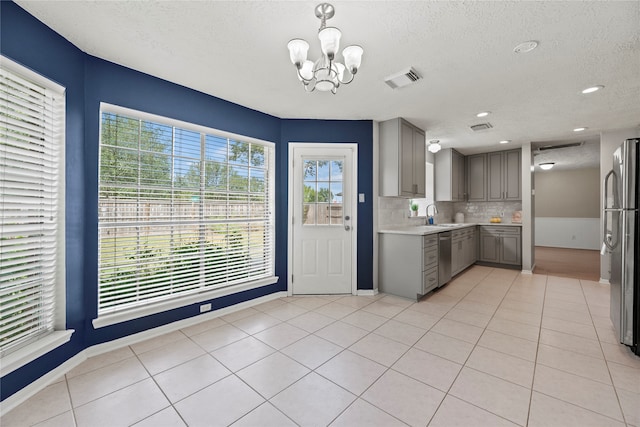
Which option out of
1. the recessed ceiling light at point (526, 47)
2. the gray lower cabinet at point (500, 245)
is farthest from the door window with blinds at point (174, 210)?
the gray lower cabinet at point (500, 245)

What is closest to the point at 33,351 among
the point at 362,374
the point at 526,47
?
the point at 362,374

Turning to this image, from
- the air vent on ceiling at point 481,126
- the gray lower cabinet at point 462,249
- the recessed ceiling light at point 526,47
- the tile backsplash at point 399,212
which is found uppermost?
the air vent on ceiling at point 481,126

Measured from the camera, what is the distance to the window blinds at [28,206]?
1.71m

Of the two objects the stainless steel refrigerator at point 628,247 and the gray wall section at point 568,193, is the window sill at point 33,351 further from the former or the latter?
the gray wall section at point 568,193

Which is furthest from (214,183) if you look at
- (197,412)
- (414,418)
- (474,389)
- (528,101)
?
(528,101)

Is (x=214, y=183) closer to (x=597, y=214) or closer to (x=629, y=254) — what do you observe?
(x=629, y=254)

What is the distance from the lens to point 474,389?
1789 millimetres

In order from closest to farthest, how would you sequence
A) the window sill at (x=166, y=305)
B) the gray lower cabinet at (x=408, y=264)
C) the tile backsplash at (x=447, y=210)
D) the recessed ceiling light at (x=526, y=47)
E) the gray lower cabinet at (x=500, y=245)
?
1. the recessed ceiling light at (x=526, y=47)
2. the window sill at (x=166, y=305)
3. the gray lower cabinet at (x=408, y=264)
4. the tile backsplash at (x=447, y=210)
5. the gray lower cabinet at (x=500, y=245)

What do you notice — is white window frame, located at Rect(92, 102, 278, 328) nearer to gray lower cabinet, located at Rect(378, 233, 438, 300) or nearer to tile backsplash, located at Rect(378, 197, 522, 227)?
gray lower cabinet, located at Rect(378, 233, 438, 300)

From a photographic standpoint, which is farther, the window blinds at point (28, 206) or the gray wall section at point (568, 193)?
the gray wall section at point (568, 193)

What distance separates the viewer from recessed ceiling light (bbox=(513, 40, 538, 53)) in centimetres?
203

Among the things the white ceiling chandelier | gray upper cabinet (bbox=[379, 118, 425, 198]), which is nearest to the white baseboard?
gray upper cabinet (bbox=[379, 118, 425, 198])

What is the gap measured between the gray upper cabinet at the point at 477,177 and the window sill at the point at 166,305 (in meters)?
5.17

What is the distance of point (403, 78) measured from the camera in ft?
8.41
